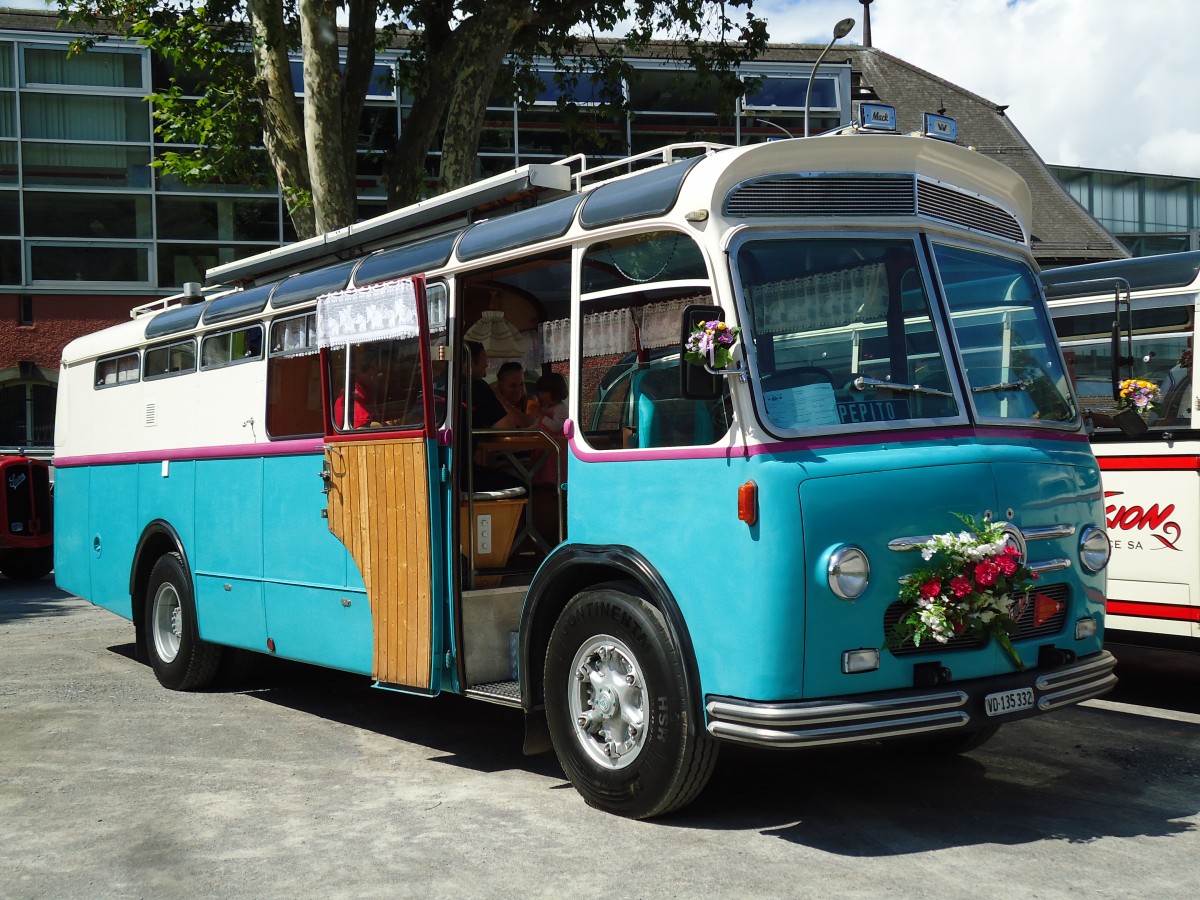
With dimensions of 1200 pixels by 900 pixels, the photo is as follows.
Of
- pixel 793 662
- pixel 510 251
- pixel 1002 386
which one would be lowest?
pixel 793 662

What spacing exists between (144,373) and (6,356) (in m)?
19.9

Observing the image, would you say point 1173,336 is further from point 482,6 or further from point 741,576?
point 482,6

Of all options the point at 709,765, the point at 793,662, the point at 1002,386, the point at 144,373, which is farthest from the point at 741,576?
the point at 144,373

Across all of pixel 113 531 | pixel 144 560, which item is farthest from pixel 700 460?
pixel 113 531

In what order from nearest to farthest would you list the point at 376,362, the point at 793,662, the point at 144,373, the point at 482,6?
the point at 793,662, the point at 376,362, the point at 144,373, the point at 482,6

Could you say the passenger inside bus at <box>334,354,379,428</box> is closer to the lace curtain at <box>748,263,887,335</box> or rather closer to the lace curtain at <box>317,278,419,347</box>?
the lace curtain at <box>317,278,419,347</box>

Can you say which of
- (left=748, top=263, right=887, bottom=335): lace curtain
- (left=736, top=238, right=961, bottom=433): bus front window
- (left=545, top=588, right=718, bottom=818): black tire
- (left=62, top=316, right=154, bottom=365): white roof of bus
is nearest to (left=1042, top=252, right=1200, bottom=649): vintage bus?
(left=736, top=238, right=961, bottom=433): bus front window

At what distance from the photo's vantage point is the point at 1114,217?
2008 inches

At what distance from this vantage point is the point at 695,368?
5.47 metres

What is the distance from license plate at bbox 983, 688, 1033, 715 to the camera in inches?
218

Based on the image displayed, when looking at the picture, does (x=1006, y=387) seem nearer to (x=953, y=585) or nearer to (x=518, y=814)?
(x=953, y=585)

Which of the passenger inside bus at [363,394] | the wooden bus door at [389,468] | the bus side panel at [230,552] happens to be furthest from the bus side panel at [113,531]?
the passenger inside bus at [363,394]

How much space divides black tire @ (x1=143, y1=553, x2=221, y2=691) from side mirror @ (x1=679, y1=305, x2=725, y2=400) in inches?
221

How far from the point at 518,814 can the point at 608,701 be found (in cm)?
68
